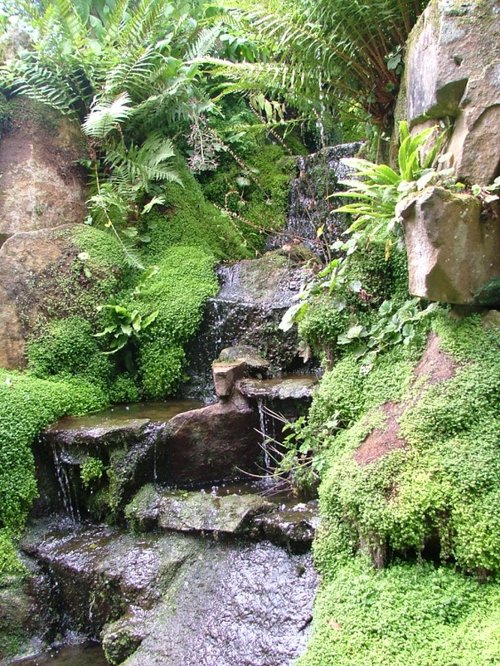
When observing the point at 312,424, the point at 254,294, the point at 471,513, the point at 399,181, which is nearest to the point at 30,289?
the point at 254,294

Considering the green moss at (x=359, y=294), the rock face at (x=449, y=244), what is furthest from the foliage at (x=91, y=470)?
the rock face at (x=449, y=244)

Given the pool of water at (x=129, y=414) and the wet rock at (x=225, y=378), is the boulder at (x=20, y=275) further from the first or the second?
the wet rock at (x=225, y=378)

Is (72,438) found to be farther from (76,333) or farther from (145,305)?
(145,305)

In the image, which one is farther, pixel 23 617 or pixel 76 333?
pixel 76 333

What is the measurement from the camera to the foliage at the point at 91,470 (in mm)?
4723

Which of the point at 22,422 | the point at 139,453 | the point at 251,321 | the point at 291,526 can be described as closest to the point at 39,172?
the point at 251,321

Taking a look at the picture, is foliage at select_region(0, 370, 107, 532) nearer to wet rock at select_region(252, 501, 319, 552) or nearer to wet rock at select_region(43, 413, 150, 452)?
wet rock at select_region(43, 413, 150, 452)

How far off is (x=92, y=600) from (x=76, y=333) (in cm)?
280

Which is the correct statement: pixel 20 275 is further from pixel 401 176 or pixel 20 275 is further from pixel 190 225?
pixel 401 176

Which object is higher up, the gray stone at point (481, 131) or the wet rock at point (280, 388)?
the gray stone at point (481, 131)

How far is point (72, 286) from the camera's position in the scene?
20.0 ft

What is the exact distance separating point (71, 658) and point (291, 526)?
73.8 inches

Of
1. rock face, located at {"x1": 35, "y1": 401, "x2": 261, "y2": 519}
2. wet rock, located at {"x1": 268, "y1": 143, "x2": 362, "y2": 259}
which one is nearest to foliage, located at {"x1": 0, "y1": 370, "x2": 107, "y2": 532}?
rock face, located at {"x1": 35, "y1": 401, "x2": 261, "y2": 519}

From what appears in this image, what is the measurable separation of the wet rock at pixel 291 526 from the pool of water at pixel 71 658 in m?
1.42
